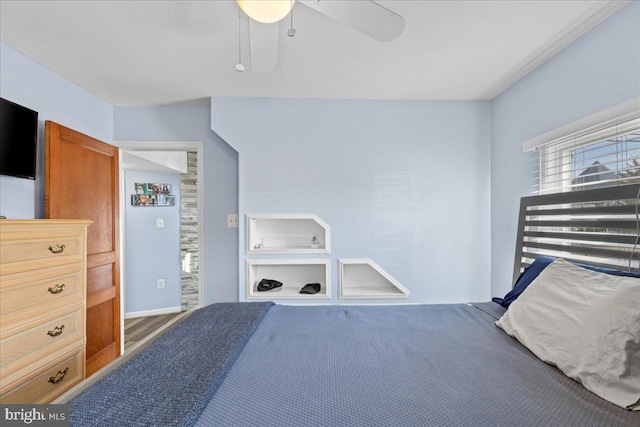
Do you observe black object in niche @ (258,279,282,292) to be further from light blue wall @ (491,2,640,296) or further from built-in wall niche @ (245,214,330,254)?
light blue wall @ (491,2,640,296)

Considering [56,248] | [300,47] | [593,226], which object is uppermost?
[300,47]

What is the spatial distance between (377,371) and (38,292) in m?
1.90

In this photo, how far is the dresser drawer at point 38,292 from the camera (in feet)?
4.64

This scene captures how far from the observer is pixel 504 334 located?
1216 mm

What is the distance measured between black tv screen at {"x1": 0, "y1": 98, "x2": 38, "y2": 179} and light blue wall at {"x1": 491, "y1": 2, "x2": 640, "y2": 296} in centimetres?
363

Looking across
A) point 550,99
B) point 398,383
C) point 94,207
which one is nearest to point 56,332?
point 94,207

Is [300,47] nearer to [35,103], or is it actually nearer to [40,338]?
[35,103]

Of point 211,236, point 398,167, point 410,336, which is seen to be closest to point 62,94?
point 211,236

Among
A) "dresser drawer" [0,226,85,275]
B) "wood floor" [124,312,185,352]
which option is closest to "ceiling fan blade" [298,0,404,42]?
"dresser drawer" [0,226,85,275]

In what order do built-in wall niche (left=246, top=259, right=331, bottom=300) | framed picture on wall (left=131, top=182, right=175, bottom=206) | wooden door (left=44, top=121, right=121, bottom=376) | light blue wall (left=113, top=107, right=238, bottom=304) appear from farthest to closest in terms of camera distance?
framed picture on wall (left=131, top=182, right=175, bottom=206) → light blue wall (left=113, top=107, right=238, bottom=304) → built-in wall niche (left=246, top=259, right=331, bottom=300) → wooden door (left=44, top=121, right=121, bottom=376)

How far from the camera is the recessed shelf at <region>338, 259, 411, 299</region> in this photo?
2604 mm

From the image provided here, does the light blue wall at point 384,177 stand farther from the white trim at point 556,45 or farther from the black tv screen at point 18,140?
the black tv screen at point 18,140

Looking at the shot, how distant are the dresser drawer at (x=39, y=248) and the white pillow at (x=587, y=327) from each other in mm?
2455

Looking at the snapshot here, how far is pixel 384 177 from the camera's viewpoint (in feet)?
8.75
